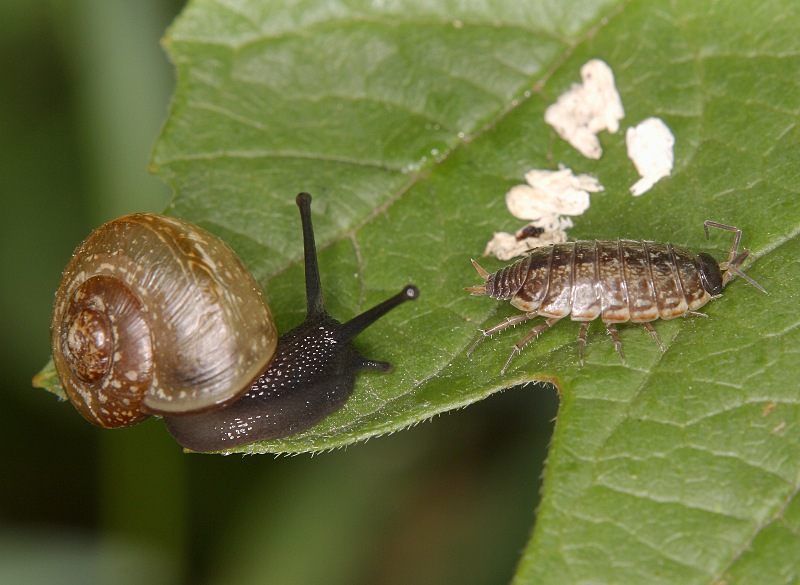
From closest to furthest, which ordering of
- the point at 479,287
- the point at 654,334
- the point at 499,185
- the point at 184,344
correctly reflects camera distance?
the point at 654,334, the point at 184,344, the point at 479,287, the point at 499,185

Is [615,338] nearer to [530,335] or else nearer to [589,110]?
[530,335]

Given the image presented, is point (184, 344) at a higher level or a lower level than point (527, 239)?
lower

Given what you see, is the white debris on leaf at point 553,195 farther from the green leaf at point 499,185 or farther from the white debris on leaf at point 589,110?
the white debris on leaf at point 589,110

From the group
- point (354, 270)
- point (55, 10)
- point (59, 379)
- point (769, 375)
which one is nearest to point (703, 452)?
point (769, 375)

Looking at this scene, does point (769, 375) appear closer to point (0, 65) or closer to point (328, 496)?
point (328, 496)

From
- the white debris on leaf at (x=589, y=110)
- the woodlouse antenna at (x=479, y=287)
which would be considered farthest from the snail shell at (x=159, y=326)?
the white debris on leaf at (x=589, y=110)

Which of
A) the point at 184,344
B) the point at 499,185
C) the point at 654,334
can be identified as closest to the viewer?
the point at 654,334

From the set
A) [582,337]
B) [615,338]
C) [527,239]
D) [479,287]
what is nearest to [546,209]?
[527,239]
